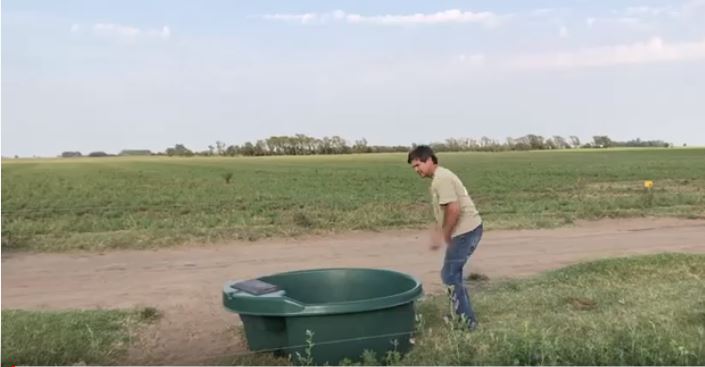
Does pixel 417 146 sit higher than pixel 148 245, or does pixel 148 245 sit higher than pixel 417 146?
pixel 417 146

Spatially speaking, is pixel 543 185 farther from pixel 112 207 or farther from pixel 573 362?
pixel 573 362

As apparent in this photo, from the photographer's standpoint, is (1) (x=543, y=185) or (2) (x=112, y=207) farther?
(1) (x=543, y=185)

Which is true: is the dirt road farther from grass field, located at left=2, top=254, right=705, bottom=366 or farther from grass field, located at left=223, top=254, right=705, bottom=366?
grass field, located at left=223, top=254, right=705, bottom=366

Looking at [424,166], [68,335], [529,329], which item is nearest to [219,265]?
[68,335]

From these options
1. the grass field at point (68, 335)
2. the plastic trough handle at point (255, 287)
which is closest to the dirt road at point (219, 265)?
Answer: the grass field at point (68, 335)

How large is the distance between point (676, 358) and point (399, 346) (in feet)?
5.87

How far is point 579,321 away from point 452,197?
1423 millimetres

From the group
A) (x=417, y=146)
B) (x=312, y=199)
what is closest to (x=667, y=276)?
(x=417, y=146)

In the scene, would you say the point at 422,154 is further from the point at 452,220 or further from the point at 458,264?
the point at 458,264

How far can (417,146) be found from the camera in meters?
5.60

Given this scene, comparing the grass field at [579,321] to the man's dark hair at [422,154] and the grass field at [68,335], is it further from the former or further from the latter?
the man's dark hair at [422,154]

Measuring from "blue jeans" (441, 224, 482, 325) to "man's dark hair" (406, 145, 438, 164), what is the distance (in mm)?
643

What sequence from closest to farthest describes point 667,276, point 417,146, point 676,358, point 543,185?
point 676,358, point 417,146, point 667,276, point 543,185

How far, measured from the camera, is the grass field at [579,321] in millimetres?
4586
